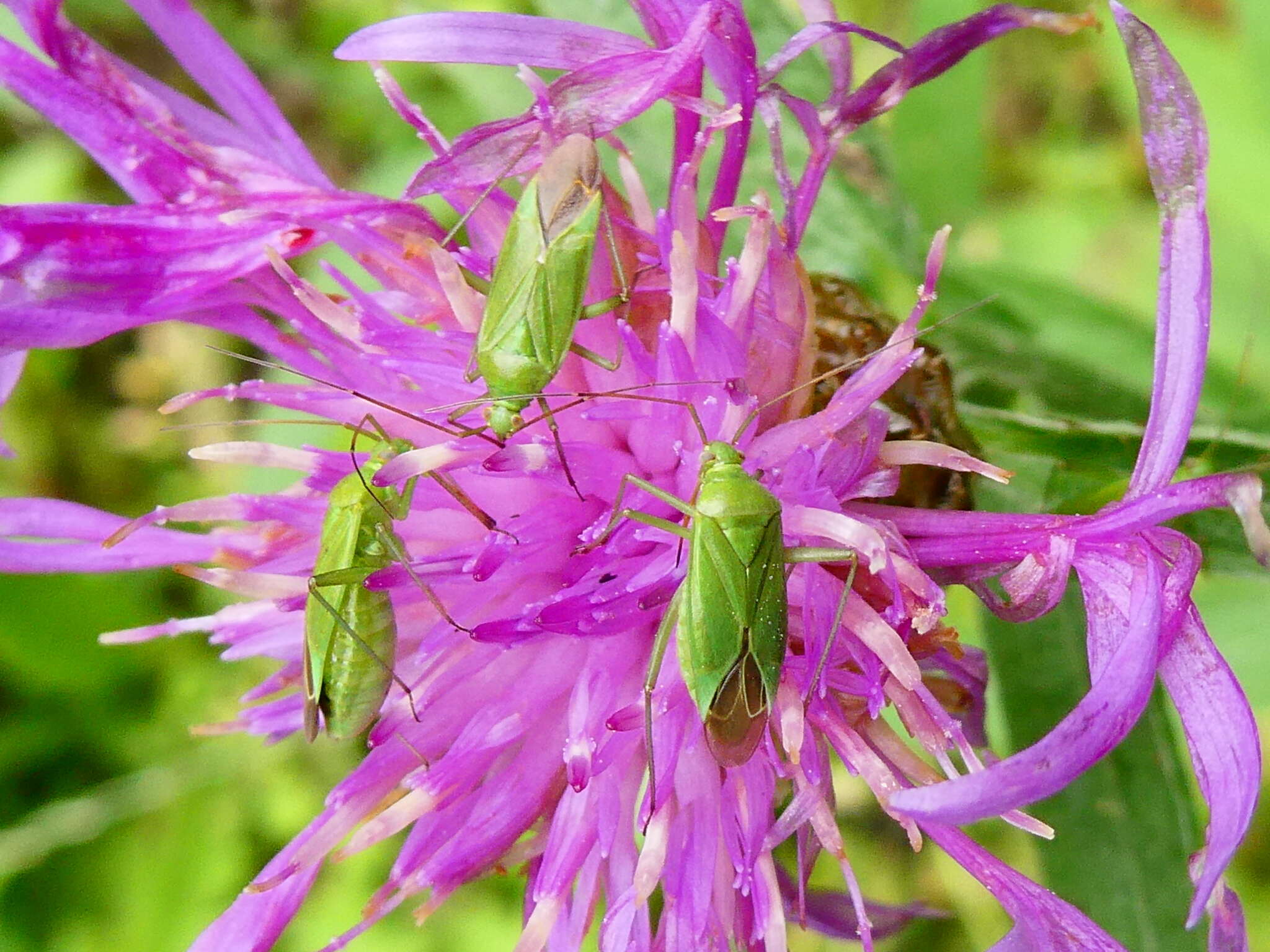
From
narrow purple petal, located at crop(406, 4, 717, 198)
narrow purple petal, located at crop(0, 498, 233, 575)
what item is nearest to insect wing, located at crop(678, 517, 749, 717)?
narrow purple petal, located at crop(406, 4, 717, 198)

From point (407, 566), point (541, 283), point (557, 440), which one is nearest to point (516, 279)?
point (541, 283)

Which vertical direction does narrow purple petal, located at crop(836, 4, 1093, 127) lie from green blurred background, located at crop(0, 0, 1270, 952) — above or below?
above

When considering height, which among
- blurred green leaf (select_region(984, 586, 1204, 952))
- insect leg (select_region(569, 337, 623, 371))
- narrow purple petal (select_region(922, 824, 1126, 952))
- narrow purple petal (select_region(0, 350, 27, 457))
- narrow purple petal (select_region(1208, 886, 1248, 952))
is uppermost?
insect leg (select_region(569, 337, 623, 371))

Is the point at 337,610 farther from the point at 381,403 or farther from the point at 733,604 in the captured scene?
the point at 733,604

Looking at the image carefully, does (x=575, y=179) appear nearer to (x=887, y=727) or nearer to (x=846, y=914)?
(x=887, y=727)

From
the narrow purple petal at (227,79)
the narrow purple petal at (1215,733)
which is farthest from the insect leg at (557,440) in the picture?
Result: the narrow purple petal at (1215,733)

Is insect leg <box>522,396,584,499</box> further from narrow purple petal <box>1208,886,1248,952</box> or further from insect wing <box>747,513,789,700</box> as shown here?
narrow purple petal <box>1208,886,1248,952</box>
